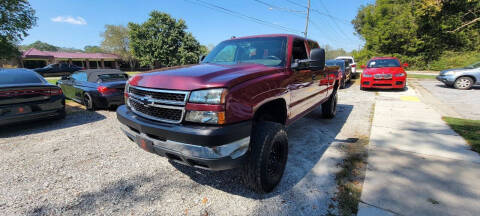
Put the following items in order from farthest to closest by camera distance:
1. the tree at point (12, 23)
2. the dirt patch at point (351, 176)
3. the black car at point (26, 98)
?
the tree at point (12, 23)
the black car at point (26, 98)
the dirt patch at point (351, 176)

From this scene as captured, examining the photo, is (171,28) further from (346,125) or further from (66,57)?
(346,125)

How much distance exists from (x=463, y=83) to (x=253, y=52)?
1236cm

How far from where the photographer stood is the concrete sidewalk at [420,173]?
2.05 metres

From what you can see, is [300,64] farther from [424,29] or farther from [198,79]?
[424,29]

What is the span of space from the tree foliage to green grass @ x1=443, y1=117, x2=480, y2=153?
67.3 ft

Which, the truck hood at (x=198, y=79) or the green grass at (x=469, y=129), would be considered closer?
the truck hood at (x=198, y=79)

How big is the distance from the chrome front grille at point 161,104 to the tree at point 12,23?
26267mm

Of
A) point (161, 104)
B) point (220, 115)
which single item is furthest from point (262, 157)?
point (161, 104)

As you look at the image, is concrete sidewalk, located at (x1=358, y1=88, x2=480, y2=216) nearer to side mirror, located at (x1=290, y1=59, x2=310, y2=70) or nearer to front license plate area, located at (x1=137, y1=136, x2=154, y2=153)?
side mirror, located at (x1=290, y1=59, x2=310, y2=70)

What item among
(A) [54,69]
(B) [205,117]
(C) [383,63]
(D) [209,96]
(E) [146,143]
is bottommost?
(E) [146,143]

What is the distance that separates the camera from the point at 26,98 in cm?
418

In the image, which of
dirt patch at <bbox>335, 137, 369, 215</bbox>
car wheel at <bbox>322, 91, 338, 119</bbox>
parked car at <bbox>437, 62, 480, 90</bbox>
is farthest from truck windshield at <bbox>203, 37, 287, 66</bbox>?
parked car at <bbox>437, 62, 480, 90</bbox>

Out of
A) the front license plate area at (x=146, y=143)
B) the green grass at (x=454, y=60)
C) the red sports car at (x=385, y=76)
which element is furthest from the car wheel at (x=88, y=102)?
the green grass at (x=454, y=60)

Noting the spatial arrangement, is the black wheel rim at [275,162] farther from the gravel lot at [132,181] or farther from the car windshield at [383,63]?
the car windshield at [383,63]
